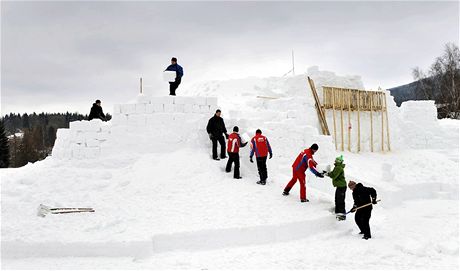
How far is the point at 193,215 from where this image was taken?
7.91m

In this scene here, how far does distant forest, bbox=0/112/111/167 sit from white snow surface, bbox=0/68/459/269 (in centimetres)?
2746

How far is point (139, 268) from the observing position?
6316mm

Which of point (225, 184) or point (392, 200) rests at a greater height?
point (225, 184)

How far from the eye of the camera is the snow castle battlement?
9.93 meters

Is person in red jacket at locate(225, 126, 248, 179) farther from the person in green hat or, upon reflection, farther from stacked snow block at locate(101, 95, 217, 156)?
the person in green hat

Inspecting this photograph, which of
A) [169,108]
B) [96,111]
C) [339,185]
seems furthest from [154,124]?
[339,185]

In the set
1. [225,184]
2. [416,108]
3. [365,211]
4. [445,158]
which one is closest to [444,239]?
[365,211]

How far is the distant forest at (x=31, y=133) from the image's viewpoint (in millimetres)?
37381

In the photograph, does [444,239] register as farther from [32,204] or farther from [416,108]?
[416,108]

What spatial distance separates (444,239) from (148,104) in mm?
7583

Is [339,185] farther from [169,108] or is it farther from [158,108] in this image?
[158,108]

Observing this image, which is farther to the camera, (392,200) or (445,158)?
(445,158)

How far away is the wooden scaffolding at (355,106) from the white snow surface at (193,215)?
165 inches

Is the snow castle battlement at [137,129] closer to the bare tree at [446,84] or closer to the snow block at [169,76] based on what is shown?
the snow block at [169,76]
